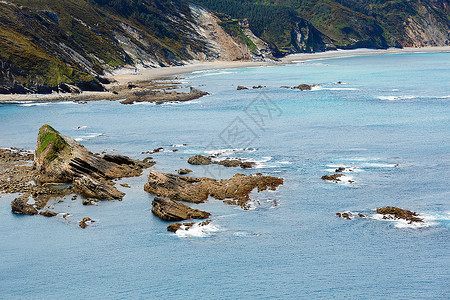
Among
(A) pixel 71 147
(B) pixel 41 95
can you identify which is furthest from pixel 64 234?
(B) pixel 41 95

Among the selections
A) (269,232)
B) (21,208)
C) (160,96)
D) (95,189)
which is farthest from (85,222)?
(160,96)

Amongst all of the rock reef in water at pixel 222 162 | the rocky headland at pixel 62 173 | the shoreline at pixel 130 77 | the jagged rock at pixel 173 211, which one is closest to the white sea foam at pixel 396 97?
the rock reef in water at pixel 222 162

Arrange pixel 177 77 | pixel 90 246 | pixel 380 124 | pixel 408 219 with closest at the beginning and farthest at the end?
pixel 90 246, pixel 408 219, pixel 380 124, pixel 177 77

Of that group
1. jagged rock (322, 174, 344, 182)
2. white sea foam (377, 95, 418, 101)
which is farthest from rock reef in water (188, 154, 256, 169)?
white sea foam (377, 95, 418, 101)

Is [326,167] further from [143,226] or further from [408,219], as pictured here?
[143,226]

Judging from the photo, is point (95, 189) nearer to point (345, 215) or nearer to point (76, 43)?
point (345, 215)

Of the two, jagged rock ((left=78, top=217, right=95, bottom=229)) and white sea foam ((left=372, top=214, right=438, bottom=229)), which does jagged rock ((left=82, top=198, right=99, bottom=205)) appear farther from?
white sea foam ((left=372, top=214, right=438, bottom=229))
